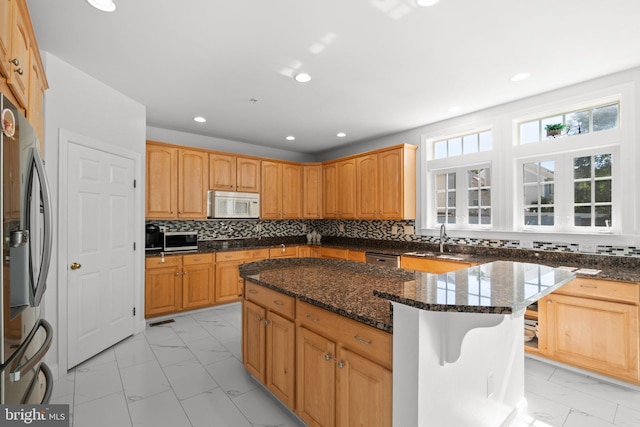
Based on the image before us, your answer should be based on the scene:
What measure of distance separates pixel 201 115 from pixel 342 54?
2.35m

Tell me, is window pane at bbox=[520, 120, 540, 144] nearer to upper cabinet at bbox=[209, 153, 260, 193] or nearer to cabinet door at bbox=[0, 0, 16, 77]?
upper cabinet at bbox=[209, 153, 260, 193]

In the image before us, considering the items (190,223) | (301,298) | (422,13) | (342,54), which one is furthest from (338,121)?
(301,298)

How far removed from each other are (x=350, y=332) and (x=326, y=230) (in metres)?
4.86

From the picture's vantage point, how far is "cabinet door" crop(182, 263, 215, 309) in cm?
430

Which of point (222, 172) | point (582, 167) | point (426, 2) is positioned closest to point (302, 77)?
point (426, 2)

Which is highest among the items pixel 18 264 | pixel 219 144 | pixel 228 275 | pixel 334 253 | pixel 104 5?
pixel 104 5

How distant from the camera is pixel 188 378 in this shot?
8.50ft

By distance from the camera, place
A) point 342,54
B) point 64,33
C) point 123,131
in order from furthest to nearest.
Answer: point 123,131, point 342,54, point 64,33

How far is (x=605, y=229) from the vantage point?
121 inches

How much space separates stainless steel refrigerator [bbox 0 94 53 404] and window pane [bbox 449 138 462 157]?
4.40m

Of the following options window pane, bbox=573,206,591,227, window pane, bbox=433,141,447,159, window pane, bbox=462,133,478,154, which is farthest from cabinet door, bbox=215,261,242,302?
window pane, bbox=573,206,591,227

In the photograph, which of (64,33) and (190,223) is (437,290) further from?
(190,223)

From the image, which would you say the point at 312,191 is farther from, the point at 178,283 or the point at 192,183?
the point at 178,283


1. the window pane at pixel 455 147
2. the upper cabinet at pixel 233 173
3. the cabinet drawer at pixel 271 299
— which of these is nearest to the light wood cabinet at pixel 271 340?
the cabinet drawer at pixel 271 299
